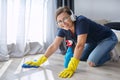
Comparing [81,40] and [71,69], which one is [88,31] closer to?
[81,40]

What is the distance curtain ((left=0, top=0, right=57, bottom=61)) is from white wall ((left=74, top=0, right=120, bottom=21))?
0.50 meters

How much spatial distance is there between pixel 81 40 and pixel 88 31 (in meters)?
0.20

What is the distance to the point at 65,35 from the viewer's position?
2.14m

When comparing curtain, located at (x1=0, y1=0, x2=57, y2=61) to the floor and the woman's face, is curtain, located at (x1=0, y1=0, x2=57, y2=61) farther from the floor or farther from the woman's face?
the woman's face

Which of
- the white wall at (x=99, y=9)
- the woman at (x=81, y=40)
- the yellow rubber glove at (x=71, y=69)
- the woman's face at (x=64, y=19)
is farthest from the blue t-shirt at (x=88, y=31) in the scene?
the white wall at (x=99, y=9)

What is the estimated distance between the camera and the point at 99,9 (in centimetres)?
332

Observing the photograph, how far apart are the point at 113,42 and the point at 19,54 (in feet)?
3.77

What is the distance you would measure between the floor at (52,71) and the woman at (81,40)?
7 cm

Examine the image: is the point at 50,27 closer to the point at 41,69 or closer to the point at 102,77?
the point at 41,69

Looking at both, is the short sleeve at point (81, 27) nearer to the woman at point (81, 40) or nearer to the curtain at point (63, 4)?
the woman at point (81, 40)

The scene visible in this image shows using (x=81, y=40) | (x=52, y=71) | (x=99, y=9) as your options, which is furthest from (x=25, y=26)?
(x=99, y=9)

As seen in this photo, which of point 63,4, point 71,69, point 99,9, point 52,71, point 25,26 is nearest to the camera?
point 71,69

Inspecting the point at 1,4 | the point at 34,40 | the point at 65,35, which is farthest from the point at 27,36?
the point at 65,35

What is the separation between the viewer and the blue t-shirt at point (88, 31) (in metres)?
1.96
